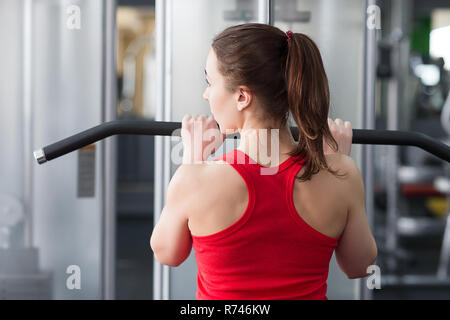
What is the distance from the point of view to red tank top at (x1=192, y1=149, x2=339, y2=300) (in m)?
0.90

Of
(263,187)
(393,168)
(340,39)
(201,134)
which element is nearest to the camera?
(263,187)

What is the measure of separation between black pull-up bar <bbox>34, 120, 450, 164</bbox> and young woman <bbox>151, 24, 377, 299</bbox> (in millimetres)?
151

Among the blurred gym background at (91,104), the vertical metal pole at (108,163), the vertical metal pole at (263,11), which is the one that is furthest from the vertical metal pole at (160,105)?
the vertical metal pole at (263,11)

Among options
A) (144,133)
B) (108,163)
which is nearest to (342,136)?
(144,133)

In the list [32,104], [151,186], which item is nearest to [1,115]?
[32,104]

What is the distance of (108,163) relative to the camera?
6.06 ft

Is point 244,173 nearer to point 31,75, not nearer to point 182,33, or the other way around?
point 182,33

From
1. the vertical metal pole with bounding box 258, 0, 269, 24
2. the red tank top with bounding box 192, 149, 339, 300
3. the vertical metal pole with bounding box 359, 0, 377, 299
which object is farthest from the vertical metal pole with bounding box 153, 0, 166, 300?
the red tank top with bounding box 192, 149, 339, 300

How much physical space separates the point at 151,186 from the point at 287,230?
225 inches

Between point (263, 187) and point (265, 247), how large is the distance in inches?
4.1

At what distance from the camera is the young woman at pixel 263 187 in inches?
35.7

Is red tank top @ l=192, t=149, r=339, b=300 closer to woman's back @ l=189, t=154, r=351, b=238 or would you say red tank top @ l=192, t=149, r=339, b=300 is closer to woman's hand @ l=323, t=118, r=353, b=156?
woman's back @ l=189, t=154, r=351, b=238

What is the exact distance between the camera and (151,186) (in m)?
6.55

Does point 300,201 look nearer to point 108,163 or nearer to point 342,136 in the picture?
point 342,136
